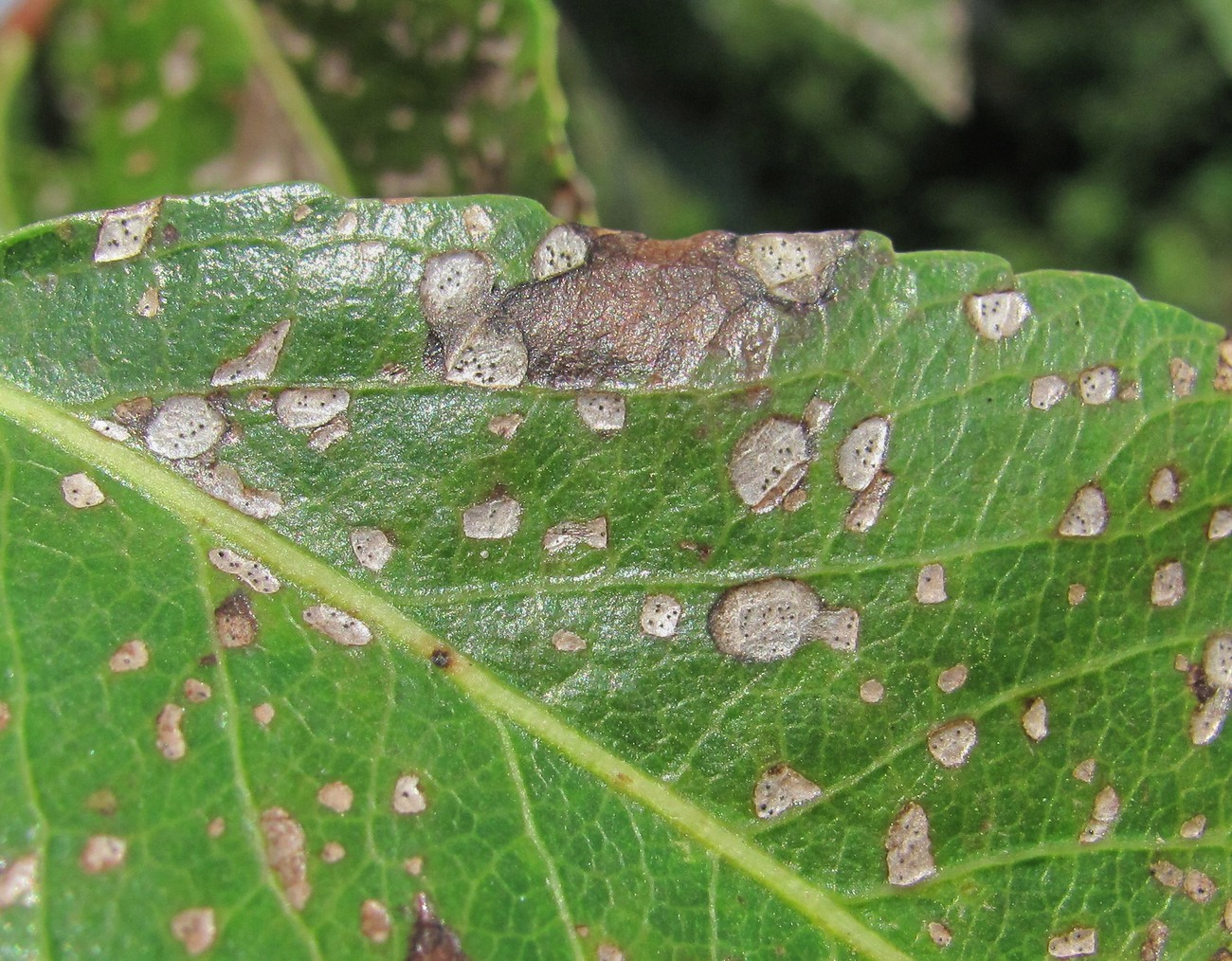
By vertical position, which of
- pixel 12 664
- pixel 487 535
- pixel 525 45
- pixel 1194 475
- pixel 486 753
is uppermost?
pixel 525 45

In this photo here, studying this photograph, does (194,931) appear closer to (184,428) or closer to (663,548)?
(184,428)

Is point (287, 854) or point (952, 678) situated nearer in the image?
point (287, 854)

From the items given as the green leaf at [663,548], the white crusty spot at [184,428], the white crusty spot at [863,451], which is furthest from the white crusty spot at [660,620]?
the white crusty spot at [184,428]

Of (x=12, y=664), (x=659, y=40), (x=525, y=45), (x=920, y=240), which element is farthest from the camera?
(x=920, y=240)

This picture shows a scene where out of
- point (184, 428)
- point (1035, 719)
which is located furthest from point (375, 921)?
point (1035, 719)

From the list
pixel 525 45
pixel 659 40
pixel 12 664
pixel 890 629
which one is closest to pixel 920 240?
pixel 659 40

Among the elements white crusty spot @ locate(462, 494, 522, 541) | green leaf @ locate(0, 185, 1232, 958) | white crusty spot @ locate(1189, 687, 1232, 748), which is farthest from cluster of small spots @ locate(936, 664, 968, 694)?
white crusty spot @ locate(462, 494, 522, 541)

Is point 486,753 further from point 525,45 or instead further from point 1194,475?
point 525,45
